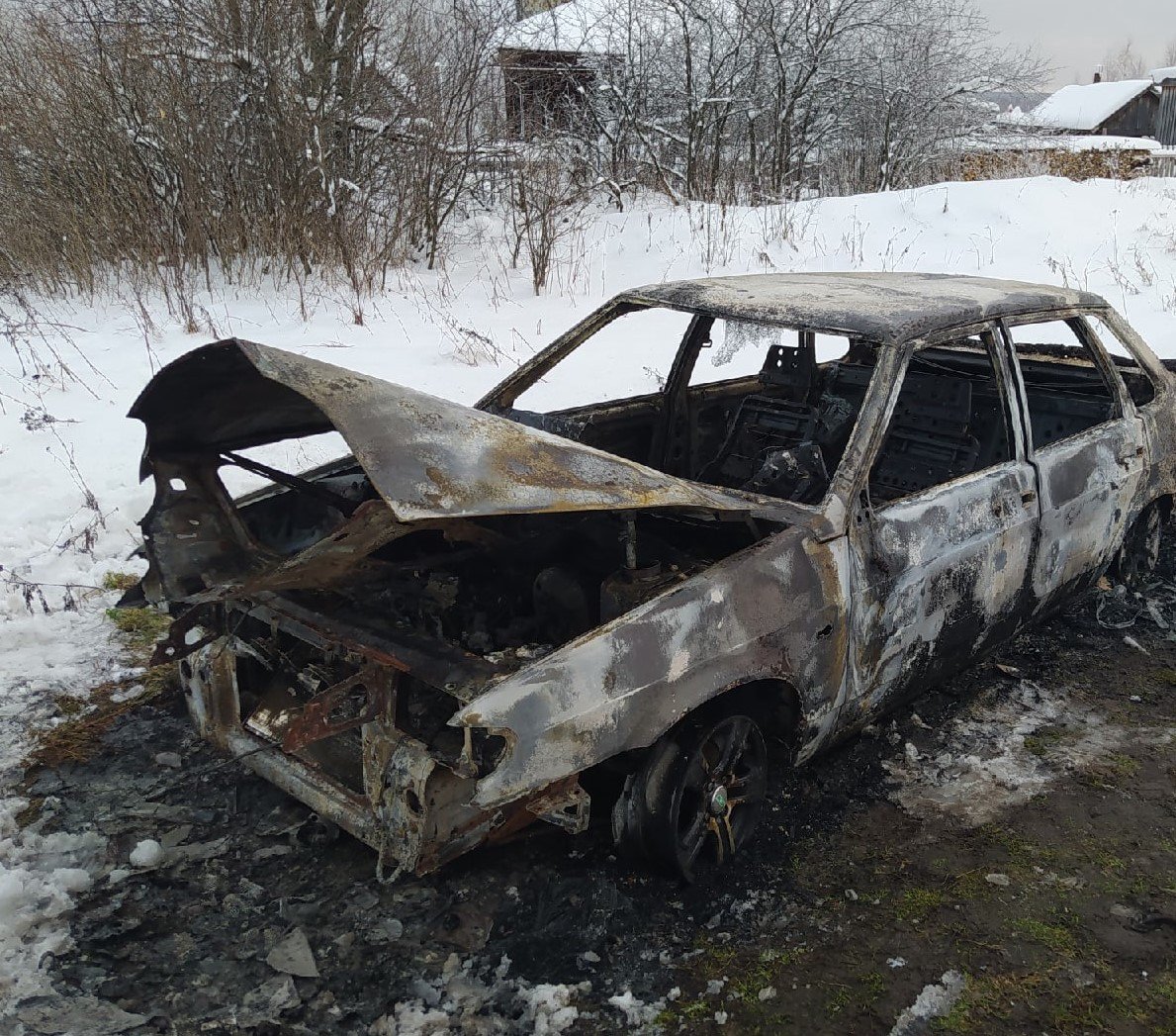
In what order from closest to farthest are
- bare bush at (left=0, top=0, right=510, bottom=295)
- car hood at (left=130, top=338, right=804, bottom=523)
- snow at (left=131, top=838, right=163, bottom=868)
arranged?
car hood at (left=130, top=338, right=804, bottom=523) < snow at (left=131, top=838, right=163, bottom=868) < bare bush at (left=0, top=0, right=510, bottom=295)

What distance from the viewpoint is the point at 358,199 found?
10023 millimetres

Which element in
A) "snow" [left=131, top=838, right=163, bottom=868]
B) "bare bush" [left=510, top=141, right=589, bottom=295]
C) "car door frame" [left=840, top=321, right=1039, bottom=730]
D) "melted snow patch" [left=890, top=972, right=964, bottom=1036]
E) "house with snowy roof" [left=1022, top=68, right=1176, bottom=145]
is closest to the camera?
"melted snow patch" [left=890, top=972, right=964, bottom=1036]

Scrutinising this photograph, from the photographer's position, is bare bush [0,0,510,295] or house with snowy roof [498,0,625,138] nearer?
bare bush [0,0,510,295]

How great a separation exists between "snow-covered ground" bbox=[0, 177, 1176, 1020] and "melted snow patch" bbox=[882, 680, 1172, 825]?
2653 mm

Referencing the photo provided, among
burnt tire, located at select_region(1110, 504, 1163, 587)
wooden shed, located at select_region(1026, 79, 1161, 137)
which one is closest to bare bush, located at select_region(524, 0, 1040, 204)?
burnt tire, located at select_region(1110, 504, 1163, 587)

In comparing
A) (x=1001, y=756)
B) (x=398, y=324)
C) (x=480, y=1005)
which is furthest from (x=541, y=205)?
(x=480, y=1005)

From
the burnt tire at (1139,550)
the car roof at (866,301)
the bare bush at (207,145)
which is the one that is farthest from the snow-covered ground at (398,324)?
the burnt tire at (1139,550)

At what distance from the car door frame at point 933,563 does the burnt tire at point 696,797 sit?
1.25 ft

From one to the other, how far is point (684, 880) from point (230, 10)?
980 cm

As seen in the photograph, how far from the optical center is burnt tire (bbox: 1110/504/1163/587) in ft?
14.3

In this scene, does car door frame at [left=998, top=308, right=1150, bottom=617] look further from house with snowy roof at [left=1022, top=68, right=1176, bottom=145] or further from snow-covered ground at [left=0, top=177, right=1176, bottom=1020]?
house with snowy roof at [left=1022, top=68, right=1176, bottom=145]

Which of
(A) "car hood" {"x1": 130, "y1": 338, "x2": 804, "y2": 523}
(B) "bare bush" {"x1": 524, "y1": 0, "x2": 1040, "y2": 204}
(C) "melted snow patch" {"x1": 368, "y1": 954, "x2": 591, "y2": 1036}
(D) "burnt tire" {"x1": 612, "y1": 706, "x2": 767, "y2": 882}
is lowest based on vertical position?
(C) "melted snow patch" {"x1": 368, "y1": 954, "x2": 591, "y2": 1036}

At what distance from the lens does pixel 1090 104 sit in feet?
131

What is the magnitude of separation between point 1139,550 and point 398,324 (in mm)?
6337
